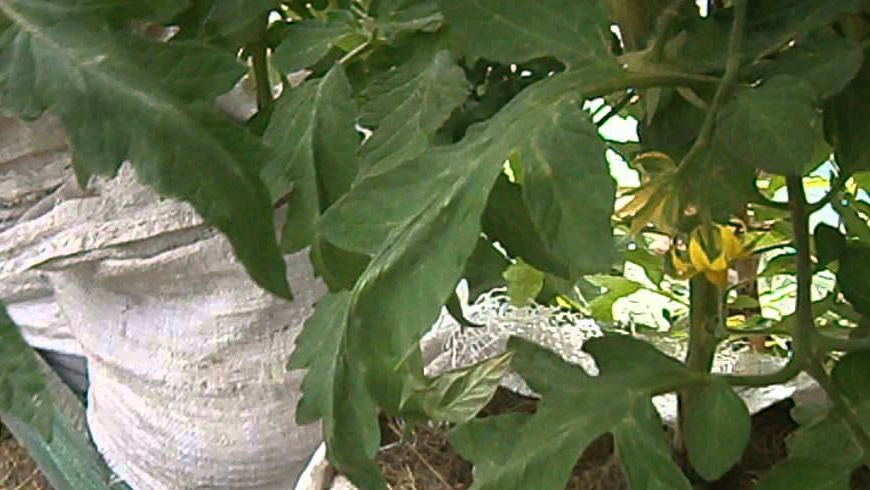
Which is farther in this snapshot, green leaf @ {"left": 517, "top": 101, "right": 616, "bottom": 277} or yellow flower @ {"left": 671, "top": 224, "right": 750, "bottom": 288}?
yellow flower @ {"left": 671, "top": 224, "right": 750, "bottom": 288}

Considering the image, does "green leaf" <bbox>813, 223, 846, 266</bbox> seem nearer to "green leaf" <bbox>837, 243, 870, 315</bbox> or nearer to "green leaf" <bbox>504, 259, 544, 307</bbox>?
"green leaf" <bbox>837, 243, 870, 315</bbox>

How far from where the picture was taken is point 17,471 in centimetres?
120

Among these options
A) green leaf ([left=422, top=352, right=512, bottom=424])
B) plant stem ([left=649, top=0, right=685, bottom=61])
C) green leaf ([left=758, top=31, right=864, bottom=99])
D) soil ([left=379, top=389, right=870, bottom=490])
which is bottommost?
soil ([left=379, top=389, right=870, bottom=490])

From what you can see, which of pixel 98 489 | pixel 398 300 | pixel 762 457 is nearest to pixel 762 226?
pixel 762 457

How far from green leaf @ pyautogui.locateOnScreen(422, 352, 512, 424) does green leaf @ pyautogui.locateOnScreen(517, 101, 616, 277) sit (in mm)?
175

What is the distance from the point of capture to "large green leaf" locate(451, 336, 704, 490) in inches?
11.9

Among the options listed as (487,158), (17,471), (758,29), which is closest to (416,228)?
(487,158)

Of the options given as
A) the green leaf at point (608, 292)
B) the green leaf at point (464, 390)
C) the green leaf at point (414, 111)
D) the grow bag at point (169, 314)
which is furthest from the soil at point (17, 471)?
the green leaf at point (414, 111)

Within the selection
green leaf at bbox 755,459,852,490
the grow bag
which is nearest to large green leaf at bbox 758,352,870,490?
green leaf at bbox 755,459,852,490

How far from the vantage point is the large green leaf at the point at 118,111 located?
0.86 feet

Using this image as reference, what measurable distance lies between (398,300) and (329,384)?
8 centimetres

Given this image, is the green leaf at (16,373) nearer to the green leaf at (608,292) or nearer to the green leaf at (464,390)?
the green leaf at (464,390)

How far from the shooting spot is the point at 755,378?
0.35 m

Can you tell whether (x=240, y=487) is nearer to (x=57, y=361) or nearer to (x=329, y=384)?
(x=57, y=361)
